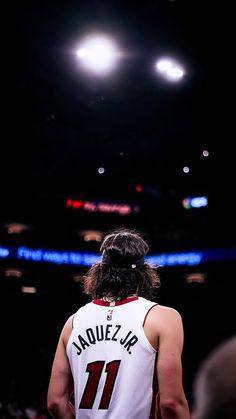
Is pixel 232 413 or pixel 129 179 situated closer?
pixel 232 413

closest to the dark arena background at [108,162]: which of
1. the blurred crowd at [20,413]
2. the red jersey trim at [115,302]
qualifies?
the blurred crowd at [20,413]

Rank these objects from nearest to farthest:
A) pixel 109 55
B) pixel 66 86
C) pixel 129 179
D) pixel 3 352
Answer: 1. pixel 109 55
2. pixel 66 86
3. pixel 129 179
4. pixel 3 352

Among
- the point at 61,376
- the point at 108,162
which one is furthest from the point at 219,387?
the point at 108,162

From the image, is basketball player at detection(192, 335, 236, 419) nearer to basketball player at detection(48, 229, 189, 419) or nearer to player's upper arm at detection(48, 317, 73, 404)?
basketball player at detection(48, 229, 189, 419)

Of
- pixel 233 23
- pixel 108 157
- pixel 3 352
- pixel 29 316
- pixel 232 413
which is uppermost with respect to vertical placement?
pixel 108 157

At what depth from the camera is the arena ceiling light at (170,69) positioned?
789 cm

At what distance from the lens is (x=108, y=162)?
43.3ft

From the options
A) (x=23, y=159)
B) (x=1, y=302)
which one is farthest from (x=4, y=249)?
(x=23, y=159)

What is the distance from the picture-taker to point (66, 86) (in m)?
8.67

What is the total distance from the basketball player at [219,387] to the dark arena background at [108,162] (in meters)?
2.73

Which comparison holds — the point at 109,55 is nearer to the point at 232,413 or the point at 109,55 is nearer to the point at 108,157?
the point at 108,157

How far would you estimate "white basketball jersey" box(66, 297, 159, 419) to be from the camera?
210 centimetres

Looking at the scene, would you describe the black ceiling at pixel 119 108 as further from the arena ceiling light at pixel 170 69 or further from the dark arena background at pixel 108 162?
the arena ceiling light at pixel 170 69

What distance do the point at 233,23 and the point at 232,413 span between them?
662 cm
